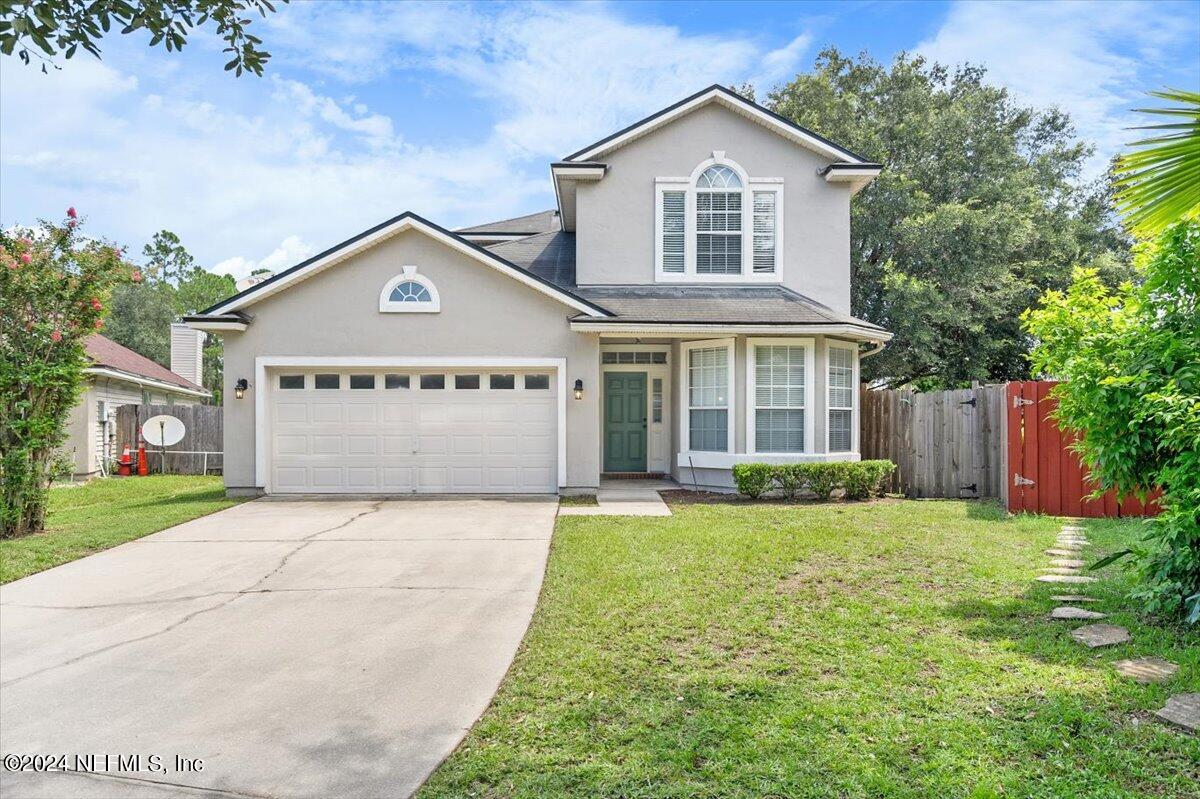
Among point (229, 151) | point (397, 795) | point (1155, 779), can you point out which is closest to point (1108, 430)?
point (1155, 779)

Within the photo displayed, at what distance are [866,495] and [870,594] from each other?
6.38 m

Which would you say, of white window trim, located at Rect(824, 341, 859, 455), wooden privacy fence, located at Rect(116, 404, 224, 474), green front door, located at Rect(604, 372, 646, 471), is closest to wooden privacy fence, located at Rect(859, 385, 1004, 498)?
white window trim, located at Rect(824, 341, 859, 455)

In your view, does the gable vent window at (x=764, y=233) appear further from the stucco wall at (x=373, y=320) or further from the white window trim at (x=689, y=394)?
the stucco wall at (x=373, y=320)

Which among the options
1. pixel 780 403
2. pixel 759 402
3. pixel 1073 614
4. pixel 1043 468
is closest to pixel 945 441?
pixel 1043 468

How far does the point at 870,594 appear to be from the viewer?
5.87 meters

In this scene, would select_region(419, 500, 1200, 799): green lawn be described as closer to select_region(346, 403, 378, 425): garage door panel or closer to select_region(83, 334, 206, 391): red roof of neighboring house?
select_region(346, 403, 378, 425): garage door panel

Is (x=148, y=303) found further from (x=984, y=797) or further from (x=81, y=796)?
(x=984, y=797)

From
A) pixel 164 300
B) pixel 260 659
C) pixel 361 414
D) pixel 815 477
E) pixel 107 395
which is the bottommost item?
pixel 260 659

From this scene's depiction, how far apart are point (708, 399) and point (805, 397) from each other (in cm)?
174

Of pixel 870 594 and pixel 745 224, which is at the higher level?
pixel 745 224

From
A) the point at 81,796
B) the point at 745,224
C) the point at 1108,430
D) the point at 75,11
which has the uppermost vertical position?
the point at 745,224

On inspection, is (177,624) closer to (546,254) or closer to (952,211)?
(546,254)

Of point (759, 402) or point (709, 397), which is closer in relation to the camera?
point (759, 402)

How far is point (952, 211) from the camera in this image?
18.3 m
